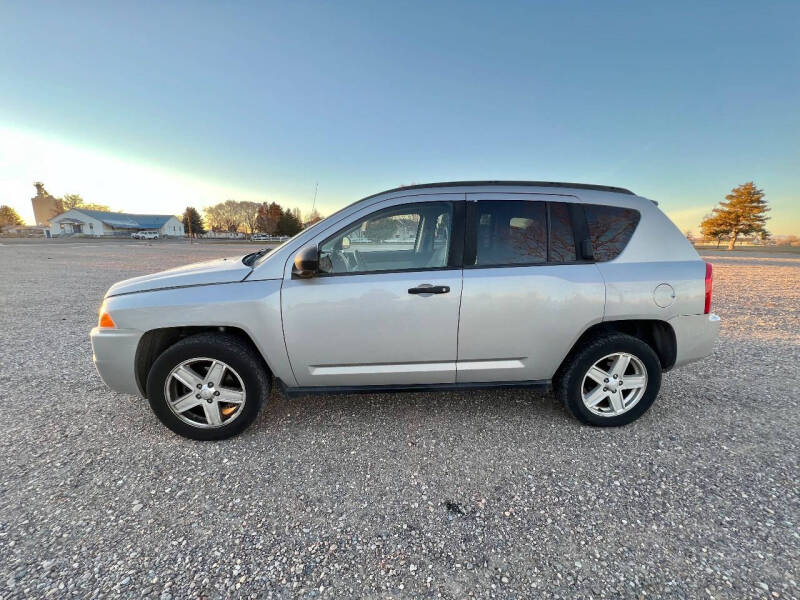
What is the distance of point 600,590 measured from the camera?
1.53 metres

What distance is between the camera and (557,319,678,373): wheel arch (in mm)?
2721

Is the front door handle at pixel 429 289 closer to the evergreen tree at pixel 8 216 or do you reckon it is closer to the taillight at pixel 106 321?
the taillight at pixel 106 321

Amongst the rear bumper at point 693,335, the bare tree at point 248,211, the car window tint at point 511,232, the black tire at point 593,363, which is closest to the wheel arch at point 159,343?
the car window tint at point 511,232

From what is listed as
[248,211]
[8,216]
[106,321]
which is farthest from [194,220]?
[106,321]

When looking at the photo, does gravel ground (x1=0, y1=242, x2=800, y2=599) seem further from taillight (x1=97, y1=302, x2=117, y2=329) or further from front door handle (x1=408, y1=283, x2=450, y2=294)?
front door handle (x1=408, y1=283, x2=450, y2=294)

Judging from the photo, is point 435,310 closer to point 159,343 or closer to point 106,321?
point 159,343

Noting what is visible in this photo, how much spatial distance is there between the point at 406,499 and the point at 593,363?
173 centimetres

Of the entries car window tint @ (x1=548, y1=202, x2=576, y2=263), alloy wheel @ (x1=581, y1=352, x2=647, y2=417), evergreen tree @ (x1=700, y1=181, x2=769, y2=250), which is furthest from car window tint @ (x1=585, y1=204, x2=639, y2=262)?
evergreen tree @ (x1=700, y1=181, x2=769, y2=250)

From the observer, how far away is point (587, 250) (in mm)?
2621

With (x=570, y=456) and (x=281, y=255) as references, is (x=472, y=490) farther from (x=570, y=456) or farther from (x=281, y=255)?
(x=281, y=255)

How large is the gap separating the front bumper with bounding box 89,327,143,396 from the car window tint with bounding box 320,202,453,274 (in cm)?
151

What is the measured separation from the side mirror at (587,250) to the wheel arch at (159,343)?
253 cm

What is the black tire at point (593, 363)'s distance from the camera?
8.66 feet

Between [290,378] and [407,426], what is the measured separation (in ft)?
3.31
